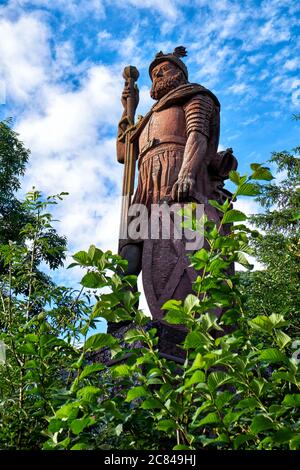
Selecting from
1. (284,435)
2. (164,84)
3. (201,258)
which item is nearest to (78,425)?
(284,435)

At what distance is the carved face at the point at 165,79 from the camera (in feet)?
20.4

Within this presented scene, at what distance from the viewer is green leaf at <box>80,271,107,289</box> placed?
2.17 m

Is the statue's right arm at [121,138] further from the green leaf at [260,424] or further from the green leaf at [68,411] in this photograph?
the green leaf at [260,424]

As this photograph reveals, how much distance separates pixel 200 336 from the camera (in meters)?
1.96

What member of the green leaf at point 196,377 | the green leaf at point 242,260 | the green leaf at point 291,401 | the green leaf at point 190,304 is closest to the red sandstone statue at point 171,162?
the green leaf at point 242,260

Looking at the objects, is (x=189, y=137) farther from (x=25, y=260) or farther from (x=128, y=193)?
(x=25, y=260)

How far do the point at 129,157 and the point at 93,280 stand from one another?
436 cm

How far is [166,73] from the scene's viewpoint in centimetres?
631

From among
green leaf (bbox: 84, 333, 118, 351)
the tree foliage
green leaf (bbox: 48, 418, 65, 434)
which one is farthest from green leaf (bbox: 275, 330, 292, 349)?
the tree foliage

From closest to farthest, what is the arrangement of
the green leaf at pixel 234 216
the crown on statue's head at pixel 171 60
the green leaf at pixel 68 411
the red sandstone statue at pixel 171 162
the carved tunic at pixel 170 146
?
the green leaf at pixel 68 411 → the green leaf at pixel 234 216 → the red sandstone statue at pixel 171 162 → the carved tunic at pixel 170 146 → the crown on statue's head at pixel 171 60

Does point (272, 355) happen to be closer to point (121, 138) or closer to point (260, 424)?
point (260, 424)

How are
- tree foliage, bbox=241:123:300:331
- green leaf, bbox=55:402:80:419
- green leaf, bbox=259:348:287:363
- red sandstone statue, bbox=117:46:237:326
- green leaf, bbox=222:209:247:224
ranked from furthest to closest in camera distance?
tree foliage, bbox=241:123:300:331, red sandstone statue, bbox=117:46:237:326, green leaf, bbox=222:209:247:224, green leaf, bbox=55:402:80:419, green leaf, bbox=259:348:287:363

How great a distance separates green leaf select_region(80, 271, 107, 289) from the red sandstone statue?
2507 mm

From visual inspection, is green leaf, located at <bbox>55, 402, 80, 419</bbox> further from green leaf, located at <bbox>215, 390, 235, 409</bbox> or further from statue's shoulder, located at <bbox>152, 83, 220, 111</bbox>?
statue's shoulder, located at <bbox>152, 83, 220, 111</bbox>
